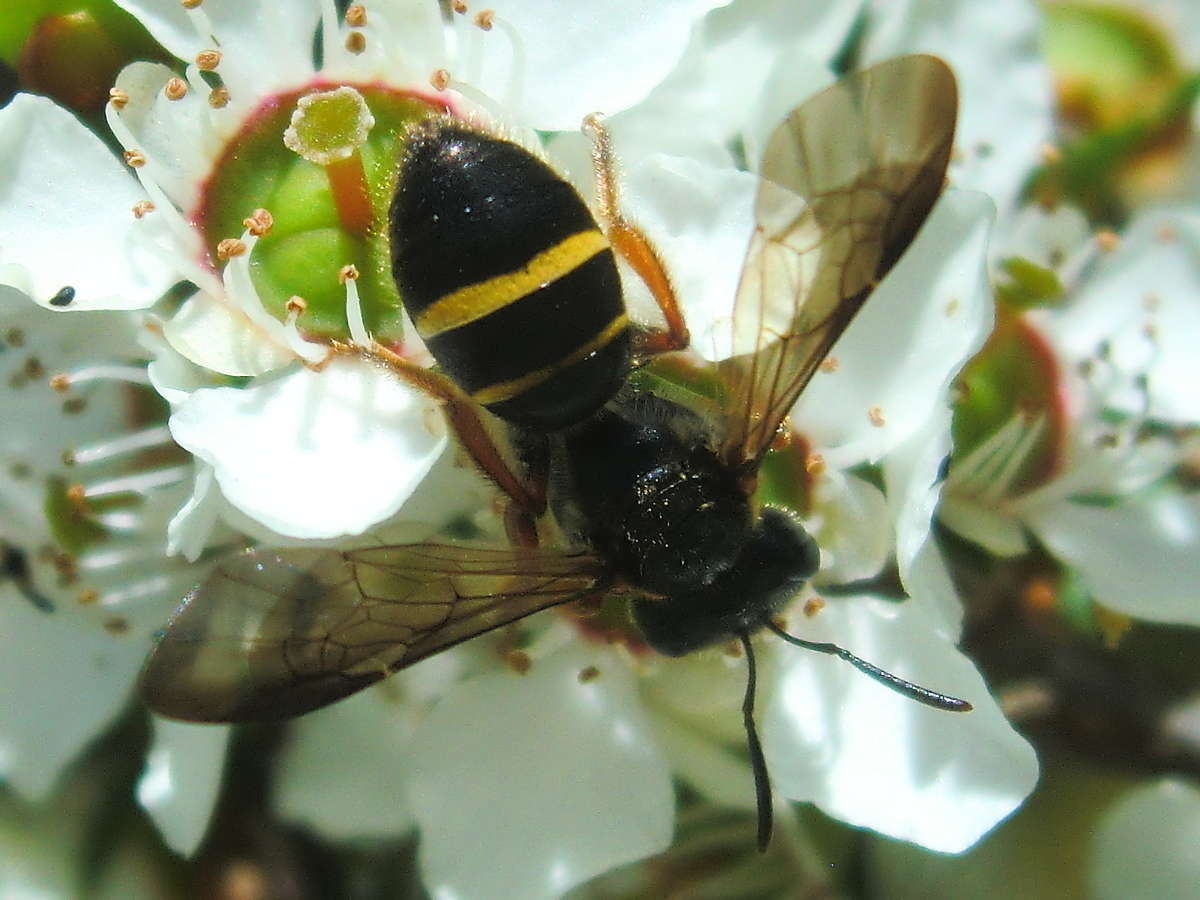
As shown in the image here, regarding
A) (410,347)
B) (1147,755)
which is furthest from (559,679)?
(1147,755)

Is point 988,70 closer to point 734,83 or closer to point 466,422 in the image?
point 734,83

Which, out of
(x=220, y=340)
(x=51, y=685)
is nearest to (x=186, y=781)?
(x=51, y=685)

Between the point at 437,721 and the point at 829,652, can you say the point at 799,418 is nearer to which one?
the point at 829,652

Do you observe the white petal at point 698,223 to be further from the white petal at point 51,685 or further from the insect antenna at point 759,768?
the white petal at point 51,685

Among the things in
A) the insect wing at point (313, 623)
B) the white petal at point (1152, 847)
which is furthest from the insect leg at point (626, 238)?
the white petal at point (1152, 847)

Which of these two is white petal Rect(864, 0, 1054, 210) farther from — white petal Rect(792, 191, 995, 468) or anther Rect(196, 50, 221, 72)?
anther Rect(196, 50, 221, 72)
